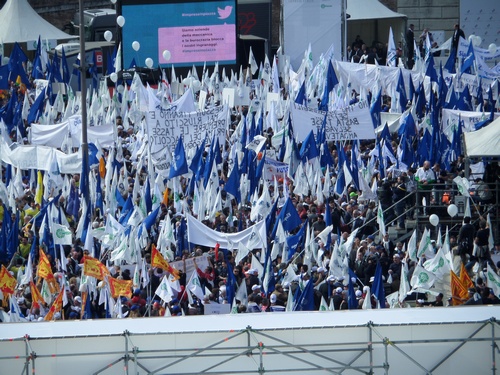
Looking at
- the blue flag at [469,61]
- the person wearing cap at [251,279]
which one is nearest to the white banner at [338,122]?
the blue flag at [469,61]

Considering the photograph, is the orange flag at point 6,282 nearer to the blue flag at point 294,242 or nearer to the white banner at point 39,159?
the blue flag at point 294,242

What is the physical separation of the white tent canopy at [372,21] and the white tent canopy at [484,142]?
20653mm

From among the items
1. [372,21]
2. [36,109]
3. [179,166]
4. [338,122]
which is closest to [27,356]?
[179,166]

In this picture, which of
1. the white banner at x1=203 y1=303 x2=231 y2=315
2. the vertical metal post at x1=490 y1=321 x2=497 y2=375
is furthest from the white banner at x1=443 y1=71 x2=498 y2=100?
the vertical metal post at x1=490 y1=321 x2=497 y2=375

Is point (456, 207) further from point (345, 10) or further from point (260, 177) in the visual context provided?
point (345, 10)

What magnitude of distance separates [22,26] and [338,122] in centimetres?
2017

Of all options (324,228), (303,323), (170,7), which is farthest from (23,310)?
(170,7)

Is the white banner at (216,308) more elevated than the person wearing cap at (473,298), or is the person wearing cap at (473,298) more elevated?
the person wearing cap at (473,298)

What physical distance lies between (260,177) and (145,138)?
13.5 feet

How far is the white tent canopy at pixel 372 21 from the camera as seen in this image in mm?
49156

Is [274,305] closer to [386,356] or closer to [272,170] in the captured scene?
[386,356]

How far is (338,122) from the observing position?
31750 millimetres

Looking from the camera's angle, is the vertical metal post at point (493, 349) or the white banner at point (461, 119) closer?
the vertical metal post at point (493, 349)

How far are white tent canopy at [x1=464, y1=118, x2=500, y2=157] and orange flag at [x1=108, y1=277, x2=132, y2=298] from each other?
7364mm
